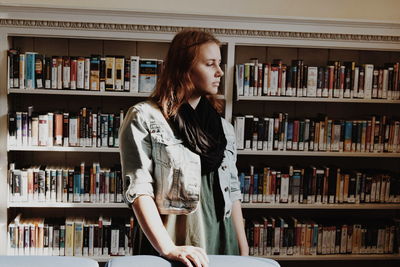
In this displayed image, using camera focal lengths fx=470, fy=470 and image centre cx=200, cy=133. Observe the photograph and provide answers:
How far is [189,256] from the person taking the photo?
876mm

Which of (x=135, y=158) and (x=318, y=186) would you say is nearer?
(x=135, y=158)

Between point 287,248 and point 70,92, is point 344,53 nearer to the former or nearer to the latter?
point 287,248

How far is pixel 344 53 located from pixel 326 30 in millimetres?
383

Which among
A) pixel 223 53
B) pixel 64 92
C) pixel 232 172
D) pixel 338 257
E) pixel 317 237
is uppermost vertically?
pixel 223 53

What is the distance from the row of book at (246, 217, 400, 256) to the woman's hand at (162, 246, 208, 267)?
1.80 metres

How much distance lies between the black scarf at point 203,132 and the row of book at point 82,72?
113cm

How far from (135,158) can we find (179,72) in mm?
272

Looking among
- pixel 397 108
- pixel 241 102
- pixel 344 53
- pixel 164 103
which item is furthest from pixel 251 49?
pixel 164 103

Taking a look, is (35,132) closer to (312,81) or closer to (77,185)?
(77,185)

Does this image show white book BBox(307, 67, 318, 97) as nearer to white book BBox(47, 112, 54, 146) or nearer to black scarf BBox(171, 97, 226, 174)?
black scarf BBox(171, 97, 226, 174)

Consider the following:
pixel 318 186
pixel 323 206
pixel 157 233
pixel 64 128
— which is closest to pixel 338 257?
pixel 323 206

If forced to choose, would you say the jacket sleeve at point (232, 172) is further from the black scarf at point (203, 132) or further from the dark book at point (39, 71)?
the dark book at point (39, 71)

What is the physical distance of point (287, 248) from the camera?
271 centimetres

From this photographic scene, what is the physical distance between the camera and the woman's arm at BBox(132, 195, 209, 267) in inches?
35.2
